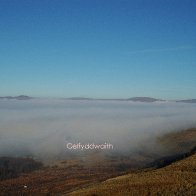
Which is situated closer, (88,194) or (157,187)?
(157,187)

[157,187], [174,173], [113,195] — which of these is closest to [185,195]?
[157,187]

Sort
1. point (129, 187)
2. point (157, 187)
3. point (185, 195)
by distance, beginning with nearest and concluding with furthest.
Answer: point (185, 195)
point (157, 187)
point (129, 187)

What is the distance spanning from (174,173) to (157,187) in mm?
7960

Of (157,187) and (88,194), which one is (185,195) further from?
(88,194)

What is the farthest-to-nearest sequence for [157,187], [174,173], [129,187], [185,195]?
[174,173]
[129,187]
[157,187]
[185,195]

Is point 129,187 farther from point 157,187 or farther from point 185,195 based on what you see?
point 185,195

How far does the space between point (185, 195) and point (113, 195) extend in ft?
31.8

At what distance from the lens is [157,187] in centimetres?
4378

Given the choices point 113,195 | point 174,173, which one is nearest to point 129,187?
point 113,195

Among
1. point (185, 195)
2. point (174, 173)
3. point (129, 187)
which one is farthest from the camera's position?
point (174, 173)

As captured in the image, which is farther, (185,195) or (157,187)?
(157,187)

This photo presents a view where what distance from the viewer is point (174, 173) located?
51.0m

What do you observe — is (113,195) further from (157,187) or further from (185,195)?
(185,195)

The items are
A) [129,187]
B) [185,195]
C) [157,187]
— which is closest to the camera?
[185,195]
